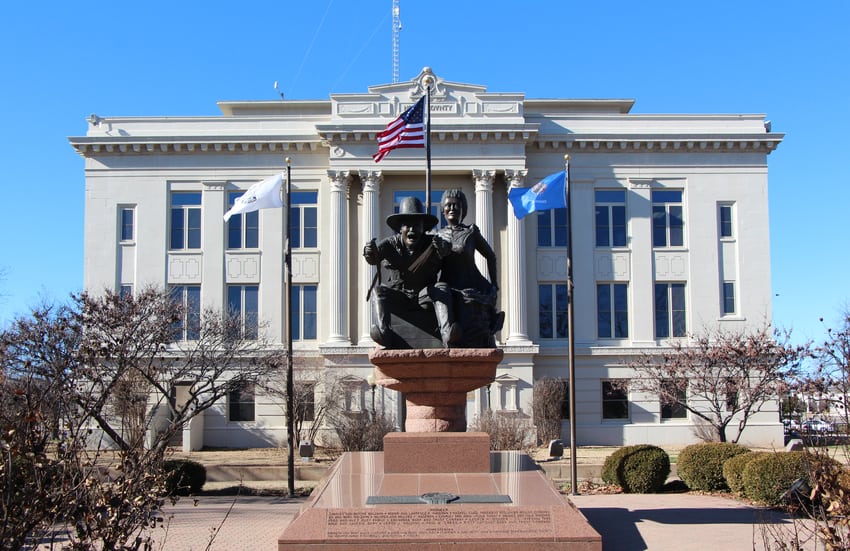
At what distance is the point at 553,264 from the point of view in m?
41.4

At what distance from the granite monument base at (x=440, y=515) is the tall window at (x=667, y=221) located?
1286 inches

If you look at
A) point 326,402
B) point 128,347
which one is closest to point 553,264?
point 326,402

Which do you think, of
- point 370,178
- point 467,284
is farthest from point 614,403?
point 467,284

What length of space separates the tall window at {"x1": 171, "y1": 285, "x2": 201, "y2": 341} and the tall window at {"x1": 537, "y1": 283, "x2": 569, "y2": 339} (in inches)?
644

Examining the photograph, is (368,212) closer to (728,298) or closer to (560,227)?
(560,227)

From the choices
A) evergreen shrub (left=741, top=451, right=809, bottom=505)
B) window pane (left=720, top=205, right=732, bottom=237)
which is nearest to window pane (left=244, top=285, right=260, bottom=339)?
window pane (left=720, top=205, right=732, bottom=237)

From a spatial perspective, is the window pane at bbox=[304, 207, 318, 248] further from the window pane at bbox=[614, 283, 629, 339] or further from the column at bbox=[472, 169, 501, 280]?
the window pane at bbox=[614, 283, 629, 339]

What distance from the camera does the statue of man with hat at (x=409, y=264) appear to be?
12.1 meters

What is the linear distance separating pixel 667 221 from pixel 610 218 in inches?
112

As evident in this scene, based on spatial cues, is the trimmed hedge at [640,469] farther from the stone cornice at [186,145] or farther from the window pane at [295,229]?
the stone cornice at [186,145]

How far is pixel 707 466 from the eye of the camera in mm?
19453

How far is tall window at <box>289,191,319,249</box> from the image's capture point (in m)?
41.2

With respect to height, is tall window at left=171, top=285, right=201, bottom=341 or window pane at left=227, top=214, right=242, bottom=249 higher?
window pane at left=227, top=214, right=242, bottom=249

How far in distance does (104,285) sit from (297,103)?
13807 mm
